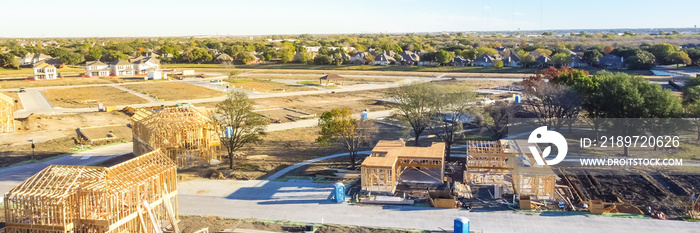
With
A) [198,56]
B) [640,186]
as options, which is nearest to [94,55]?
[198,56]

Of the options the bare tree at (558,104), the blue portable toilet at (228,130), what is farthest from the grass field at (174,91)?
the bare tree at (558,104)

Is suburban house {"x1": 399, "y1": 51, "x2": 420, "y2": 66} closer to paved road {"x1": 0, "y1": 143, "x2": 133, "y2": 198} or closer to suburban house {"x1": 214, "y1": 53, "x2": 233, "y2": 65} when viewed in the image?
suburban house {"x1": 214, "y1": 53, "x2": 233, "y2": 65}

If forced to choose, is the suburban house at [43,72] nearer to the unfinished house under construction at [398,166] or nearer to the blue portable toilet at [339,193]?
the unfinished house under construction at [398,166]

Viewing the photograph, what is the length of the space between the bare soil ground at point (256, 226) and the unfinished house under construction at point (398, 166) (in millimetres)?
4636

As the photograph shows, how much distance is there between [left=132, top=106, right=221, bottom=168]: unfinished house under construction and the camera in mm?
28406

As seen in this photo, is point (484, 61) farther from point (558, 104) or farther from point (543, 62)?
point (558, 104)

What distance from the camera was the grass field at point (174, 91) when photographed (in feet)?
203

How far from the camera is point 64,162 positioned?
30.1m

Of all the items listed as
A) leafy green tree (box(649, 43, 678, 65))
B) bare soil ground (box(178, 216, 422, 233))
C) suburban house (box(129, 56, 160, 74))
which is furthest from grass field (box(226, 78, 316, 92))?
leafy green tree (box(649, 43, 678, 65))

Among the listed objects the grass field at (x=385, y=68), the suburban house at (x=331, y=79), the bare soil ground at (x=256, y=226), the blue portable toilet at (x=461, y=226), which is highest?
the grass field at (x=385, y=68)

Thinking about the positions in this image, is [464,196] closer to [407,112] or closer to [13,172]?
[407,112]

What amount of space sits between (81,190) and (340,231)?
884 centimetres

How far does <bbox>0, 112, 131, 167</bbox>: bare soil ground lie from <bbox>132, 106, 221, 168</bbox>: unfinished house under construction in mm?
7322

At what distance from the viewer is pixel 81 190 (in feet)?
55.1
